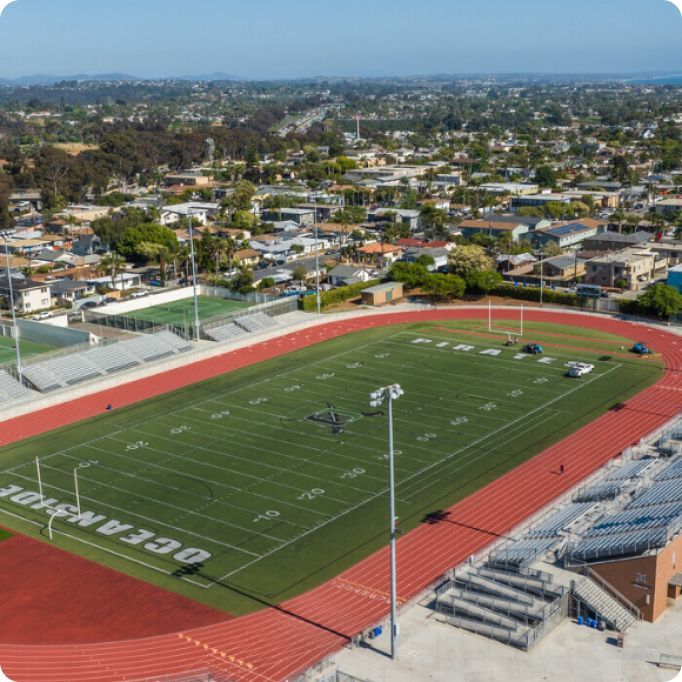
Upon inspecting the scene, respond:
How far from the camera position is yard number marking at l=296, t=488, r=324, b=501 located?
40.6 metres

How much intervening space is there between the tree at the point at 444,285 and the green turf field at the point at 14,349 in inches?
1253

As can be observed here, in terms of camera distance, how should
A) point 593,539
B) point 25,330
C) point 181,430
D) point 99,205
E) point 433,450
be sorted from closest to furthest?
point 593,539 → point 433,450 → point 181,430 → point 25,330 → point 99,205

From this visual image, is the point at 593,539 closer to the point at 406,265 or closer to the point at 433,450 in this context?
the point at 433,450

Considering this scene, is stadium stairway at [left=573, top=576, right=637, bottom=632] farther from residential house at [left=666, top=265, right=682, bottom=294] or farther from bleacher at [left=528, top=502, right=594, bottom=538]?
residential house at [left=666, top=265, right=682, bottom=294]

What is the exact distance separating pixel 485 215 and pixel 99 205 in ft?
202

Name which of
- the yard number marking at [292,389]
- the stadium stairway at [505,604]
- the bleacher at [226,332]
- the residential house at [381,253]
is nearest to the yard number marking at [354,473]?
the stadium stairway at [505,604]

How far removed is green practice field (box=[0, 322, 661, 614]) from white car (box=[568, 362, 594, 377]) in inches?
34.8

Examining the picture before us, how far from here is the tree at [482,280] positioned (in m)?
78.6

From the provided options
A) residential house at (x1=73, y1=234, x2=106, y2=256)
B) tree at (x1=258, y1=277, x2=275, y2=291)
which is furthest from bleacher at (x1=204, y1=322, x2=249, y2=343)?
residential house at (x1=73, y1=234, x2=106, y2=256)

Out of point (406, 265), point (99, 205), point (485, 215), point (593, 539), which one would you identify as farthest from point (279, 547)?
point (99, 205)

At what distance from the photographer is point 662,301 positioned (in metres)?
69.2

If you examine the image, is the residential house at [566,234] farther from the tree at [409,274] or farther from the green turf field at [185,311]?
the green turf field at [185,311]

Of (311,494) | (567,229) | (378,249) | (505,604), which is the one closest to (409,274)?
(378,249)

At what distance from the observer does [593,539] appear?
109 ft
